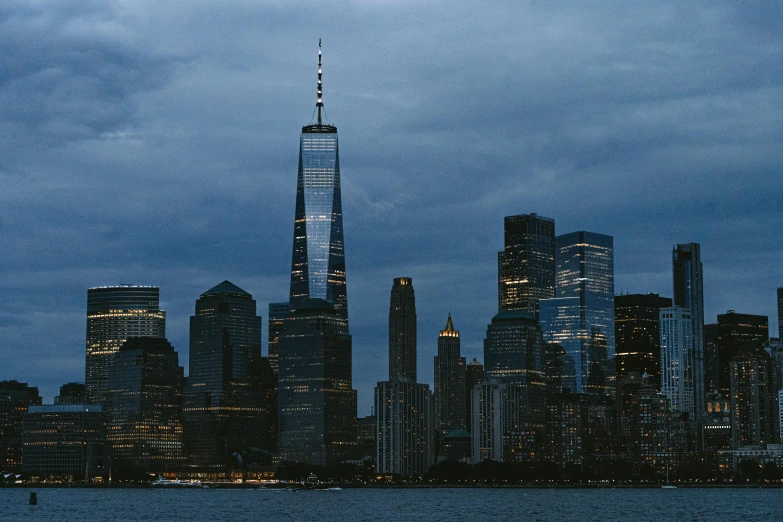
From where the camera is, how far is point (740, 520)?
193625 mm

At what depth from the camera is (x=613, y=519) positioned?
196 meters

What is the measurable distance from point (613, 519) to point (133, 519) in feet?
226

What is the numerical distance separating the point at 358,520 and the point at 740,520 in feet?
177

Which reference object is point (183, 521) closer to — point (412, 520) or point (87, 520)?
point (87, 520)

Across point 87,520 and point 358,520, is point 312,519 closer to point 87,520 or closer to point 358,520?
point 358,520

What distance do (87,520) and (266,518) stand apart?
83.4 ft

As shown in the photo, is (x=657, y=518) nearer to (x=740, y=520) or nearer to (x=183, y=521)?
(x=740, y=520)

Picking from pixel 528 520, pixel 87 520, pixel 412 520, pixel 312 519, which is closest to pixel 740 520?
pixel 528 520

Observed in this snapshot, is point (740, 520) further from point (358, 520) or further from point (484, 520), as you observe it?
point (358, 520)

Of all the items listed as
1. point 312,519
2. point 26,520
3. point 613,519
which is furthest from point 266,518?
point 613,519

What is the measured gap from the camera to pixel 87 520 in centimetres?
19500

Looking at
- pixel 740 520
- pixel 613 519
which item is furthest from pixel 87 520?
pixel 740 520

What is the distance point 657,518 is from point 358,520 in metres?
43.7

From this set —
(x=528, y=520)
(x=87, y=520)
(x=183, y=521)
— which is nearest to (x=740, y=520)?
(x=528, y=520)
